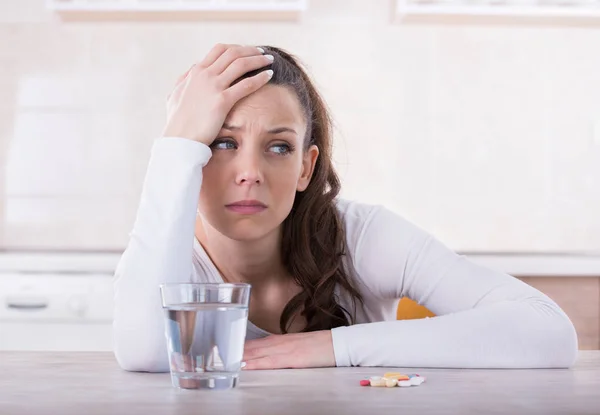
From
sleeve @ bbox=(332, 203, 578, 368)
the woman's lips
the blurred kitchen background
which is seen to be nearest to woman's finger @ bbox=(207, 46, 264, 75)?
the woman's lips

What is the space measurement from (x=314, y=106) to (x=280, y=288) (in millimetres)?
366

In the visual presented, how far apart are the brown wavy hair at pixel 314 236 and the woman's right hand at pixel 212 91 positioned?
7cm

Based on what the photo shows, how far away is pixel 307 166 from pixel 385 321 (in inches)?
18.0

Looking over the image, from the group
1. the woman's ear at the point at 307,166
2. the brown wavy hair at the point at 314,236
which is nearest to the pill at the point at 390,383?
the brown wavy hair at the point at 314,236

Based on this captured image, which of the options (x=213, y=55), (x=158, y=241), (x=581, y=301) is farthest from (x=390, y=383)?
(x=581, y=301)

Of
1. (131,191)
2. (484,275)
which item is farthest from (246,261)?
(131,191)

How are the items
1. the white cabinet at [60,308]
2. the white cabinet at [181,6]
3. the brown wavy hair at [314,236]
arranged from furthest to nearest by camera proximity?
the white cabinet at [181,6] < the white cabinet at [60,308] < the brown wavy hair at [314,236]

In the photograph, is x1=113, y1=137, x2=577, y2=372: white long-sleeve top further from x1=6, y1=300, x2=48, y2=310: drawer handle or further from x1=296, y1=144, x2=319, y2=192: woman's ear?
x1=6, y1=300, x2=48, y2=310: drawer handle

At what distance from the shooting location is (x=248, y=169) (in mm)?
1242

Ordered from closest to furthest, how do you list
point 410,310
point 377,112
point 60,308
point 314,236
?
point 314,236, point 410,310, point 60,308, point 377,112

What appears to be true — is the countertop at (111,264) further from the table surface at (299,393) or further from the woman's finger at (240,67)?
the table surface at (299,393)

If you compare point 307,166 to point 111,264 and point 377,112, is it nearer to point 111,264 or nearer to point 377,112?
point 111,264

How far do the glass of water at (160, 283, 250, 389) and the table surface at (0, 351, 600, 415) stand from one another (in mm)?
17

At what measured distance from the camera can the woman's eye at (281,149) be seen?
133cm
